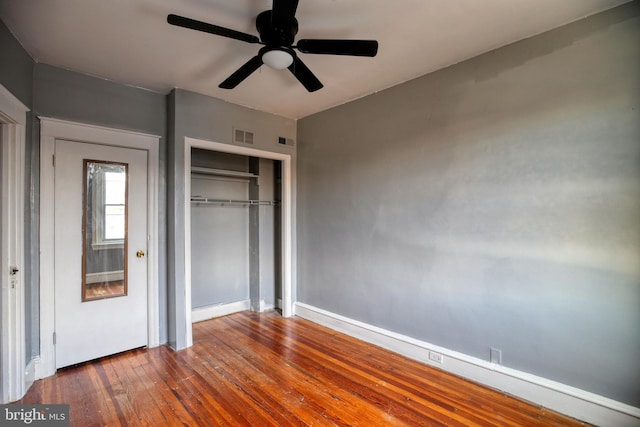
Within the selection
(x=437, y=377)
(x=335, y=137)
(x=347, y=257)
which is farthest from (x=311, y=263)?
(x=437, y=377)

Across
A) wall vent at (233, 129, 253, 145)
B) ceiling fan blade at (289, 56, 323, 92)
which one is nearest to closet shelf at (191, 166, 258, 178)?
wall vent at (233, 129, 253, 145)

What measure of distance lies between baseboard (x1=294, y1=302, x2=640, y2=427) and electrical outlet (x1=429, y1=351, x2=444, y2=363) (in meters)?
0.02

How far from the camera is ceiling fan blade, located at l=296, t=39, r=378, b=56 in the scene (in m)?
1.85

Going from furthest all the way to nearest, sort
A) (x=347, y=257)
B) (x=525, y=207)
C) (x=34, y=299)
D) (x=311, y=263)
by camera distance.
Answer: (x=311, y=263) < (x=347, y=257) < (x=34, y=299) < (x=525, y=207)

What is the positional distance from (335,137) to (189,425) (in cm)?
312

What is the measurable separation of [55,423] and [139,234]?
5.42ft

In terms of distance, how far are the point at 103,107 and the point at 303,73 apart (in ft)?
7.07

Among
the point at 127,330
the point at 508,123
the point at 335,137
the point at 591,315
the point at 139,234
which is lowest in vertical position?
the point at 127,330

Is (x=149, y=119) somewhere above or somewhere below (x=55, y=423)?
above

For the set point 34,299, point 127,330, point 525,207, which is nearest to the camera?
point 525,207

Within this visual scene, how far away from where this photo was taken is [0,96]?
6.82 ft

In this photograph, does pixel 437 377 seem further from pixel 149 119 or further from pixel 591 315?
pixel 149 119

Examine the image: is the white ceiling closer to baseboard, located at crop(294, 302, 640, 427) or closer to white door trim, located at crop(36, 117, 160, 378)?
white door trim, located at crop(36, 117, 160, 378)

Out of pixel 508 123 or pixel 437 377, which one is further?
pixel 437 377
